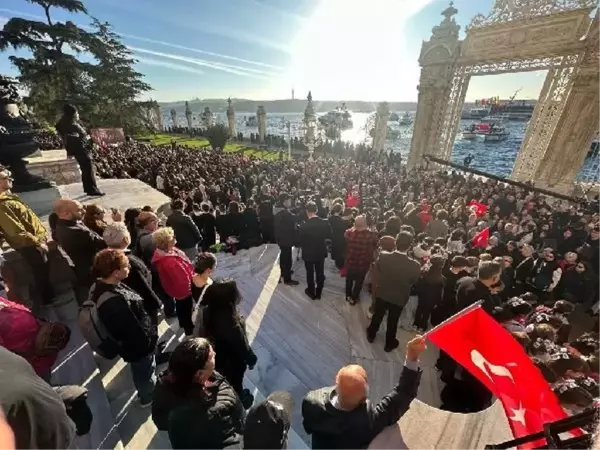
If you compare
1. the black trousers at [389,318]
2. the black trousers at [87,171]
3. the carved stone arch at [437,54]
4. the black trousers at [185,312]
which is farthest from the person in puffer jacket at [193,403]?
the carved stone arch at [437,54]

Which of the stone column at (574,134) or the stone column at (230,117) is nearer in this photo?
the stone column at (574,134)

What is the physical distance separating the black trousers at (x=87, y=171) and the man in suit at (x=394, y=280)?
7527 millimetres

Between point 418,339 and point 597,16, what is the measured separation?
16.8 meters

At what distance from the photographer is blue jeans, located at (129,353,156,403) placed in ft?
8.77

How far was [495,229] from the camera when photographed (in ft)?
26.6

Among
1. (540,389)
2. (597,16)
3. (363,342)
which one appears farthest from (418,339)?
(597,16)

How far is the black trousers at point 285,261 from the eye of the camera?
5.48 meters

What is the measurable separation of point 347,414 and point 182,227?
12.6 ft

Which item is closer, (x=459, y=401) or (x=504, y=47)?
(x=459, y=401)

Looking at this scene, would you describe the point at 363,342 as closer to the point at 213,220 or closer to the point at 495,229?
the point at 213,220

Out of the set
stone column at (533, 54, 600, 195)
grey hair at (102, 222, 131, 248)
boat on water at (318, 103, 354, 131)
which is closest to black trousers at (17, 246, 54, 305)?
grey hair at (102, 222, 131, 248)

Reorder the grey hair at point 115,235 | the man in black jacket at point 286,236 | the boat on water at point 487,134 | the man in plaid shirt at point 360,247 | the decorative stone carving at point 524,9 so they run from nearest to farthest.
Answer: the grey hair at point 115,235 < the man in plaid shirt at point 360,247 < the man in black jacket at point 286,236 < the decorative stone carving at point 524,9 < the boat on water at point 487,134

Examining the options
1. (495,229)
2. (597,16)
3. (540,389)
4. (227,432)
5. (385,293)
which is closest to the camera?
(227,432)

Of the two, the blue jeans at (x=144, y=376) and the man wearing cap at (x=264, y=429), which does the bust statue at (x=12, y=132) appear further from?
the man wearing cap at (x=264, y=429)
